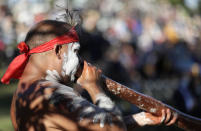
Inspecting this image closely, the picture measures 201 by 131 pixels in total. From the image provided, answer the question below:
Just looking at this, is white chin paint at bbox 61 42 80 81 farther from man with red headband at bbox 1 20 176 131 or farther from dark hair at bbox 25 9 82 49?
dark hair at bbox 25 9 82 49

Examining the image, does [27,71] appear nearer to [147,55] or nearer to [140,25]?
[147,55]

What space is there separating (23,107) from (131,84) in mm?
10249

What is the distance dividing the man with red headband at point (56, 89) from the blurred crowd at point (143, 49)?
6189mm

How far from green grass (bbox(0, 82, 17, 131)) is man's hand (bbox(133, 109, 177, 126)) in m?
4.75

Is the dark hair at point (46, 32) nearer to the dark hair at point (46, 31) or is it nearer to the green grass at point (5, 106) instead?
the dark hair at point (46, 31)

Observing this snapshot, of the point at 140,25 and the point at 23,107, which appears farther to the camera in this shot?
the point at 140,25

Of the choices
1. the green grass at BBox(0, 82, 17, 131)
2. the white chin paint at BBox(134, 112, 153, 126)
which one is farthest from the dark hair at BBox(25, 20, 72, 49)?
the green grass at BBox(0, 82, 17, 131)

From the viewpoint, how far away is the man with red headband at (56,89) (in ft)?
8.21

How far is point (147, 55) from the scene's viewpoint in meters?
13.8

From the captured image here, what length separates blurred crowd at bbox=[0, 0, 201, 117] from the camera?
11.0 m

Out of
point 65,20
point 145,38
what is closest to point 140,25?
point 145,38

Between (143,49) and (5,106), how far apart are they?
5816mm

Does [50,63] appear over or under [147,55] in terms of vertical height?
over

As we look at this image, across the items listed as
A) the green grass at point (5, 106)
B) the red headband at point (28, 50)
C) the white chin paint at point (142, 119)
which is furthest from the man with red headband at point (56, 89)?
the green grass at point (5, 106)
